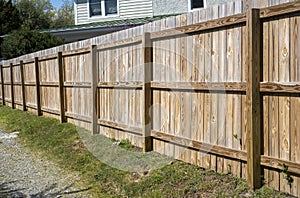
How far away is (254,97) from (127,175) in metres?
2.30

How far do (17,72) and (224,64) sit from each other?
1040 cm

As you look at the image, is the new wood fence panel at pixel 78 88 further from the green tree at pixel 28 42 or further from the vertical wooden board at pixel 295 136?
the green tree at pixel 28 42

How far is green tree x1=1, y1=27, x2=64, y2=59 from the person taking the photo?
1502cm

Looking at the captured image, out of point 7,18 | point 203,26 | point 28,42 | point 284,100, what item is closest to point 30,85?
point 28,42

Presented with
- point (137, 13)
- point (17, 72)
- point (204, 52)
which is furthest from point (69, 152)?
point (137, 13)

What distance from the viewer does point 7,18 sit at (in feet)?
92.7

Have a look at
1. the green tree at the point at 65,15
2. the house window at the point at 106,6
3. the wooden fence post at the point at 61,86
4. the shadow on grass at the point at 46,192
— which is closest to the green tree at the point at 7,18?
the green tree at the point at 65,15

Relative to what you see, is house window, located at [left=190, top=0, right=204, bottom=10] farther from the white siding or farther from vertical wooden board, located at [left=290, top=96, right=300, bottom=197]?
vertical wooden board, located at [left=290, top=96, right=300, bottom=197]

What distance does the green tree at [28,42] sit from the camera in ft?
49.3

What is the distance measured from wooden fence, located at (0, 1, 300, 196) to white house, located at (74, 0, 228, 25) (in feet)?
25.9

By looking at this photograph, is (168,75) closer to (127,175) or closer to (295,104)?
(127,175)

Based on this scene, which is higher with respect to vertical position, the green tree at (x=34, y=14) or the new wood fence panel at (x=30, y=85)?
the green tree at (x=34, y=14)

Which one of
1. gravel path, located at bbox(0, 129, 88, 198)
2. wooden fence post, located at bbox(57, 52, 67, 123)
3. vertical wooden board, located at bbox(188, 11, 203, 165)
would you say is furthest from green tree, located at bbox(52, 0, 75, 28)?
vertical wooden board, located at bbox(188, 11, 203, 165)

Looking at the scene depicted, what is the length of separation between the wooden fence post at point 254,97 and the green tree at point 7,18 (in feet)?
89.1
